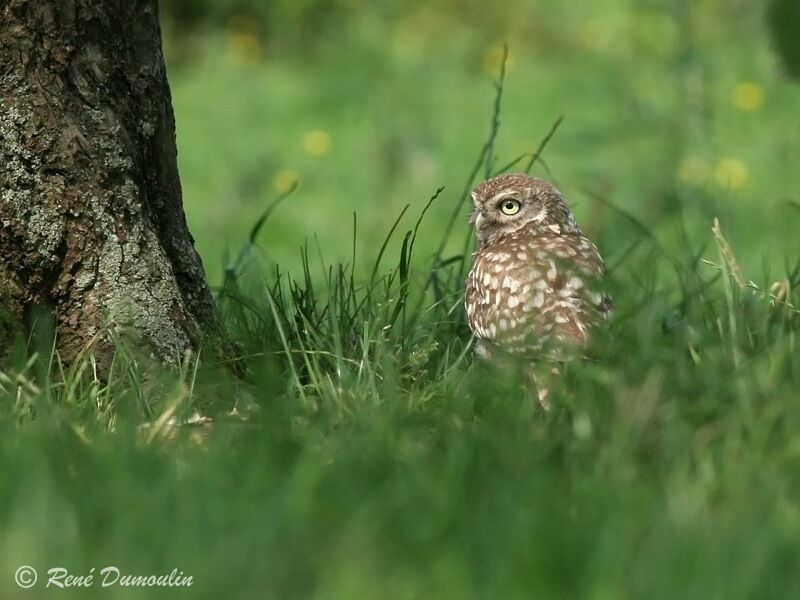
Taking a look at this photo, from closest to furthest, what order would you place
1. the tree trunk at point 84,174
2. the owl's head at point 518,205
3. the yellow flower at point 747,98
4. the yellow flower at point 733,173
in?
the tree trunk at point 84,174
the owl's head at point 518,205
the yellow flower at point 733,173
the yellow flower at point 747,98

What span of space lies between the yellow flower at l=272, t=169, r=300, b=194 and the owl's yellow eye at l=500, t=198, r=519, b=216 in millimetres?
4536

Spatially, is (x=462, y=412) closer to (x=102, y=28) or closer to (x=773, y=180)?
(x=102, y=28)

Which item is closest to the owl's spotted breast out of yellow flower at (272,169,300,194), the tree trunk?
the tree trunk

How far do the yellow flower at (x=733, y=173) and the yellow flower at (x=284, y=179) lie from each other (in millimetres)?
2817

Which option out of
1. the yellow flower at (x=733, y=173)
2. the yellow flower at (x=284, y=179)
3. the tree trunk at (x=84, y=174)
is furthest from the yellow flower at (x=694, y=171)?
the tree trunk at (x=84, y=174)

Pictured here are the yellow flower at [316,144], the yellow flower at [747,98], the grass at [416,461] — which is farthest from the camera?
the yellow flower at [747,98]

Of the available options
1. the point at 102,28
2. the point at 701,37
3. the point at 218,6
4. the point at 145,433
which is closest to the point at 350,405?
the point at 145,433

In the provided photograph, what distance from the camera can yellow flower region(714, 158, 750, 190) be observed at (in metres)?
8.66

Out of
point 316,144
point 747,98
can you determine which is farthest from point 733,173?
point 316,144

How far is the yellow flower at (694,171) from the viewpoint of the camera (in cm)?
845

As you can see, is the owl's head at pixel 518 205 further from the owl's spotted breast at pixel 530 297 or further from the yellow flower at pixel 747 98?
the yellow flower at pixel 747 98

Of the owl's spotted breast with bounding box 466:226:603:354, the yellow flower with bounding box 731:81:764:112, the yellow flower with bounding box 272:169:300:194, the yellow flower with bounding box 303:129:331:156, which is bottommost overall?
the yellow flower with bounding box 272:169:300:194

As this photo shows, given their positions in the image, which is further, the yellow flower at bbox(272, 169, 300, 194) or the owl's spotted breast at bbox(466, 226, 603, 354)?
the yellow flower at bbox(272, 169, 300, 194)

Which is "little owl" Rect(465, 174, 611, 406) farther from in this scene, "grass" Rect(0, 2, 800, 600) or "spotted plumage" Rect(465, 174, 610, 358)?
"grass" Rect(0, 2, 800, 600)
